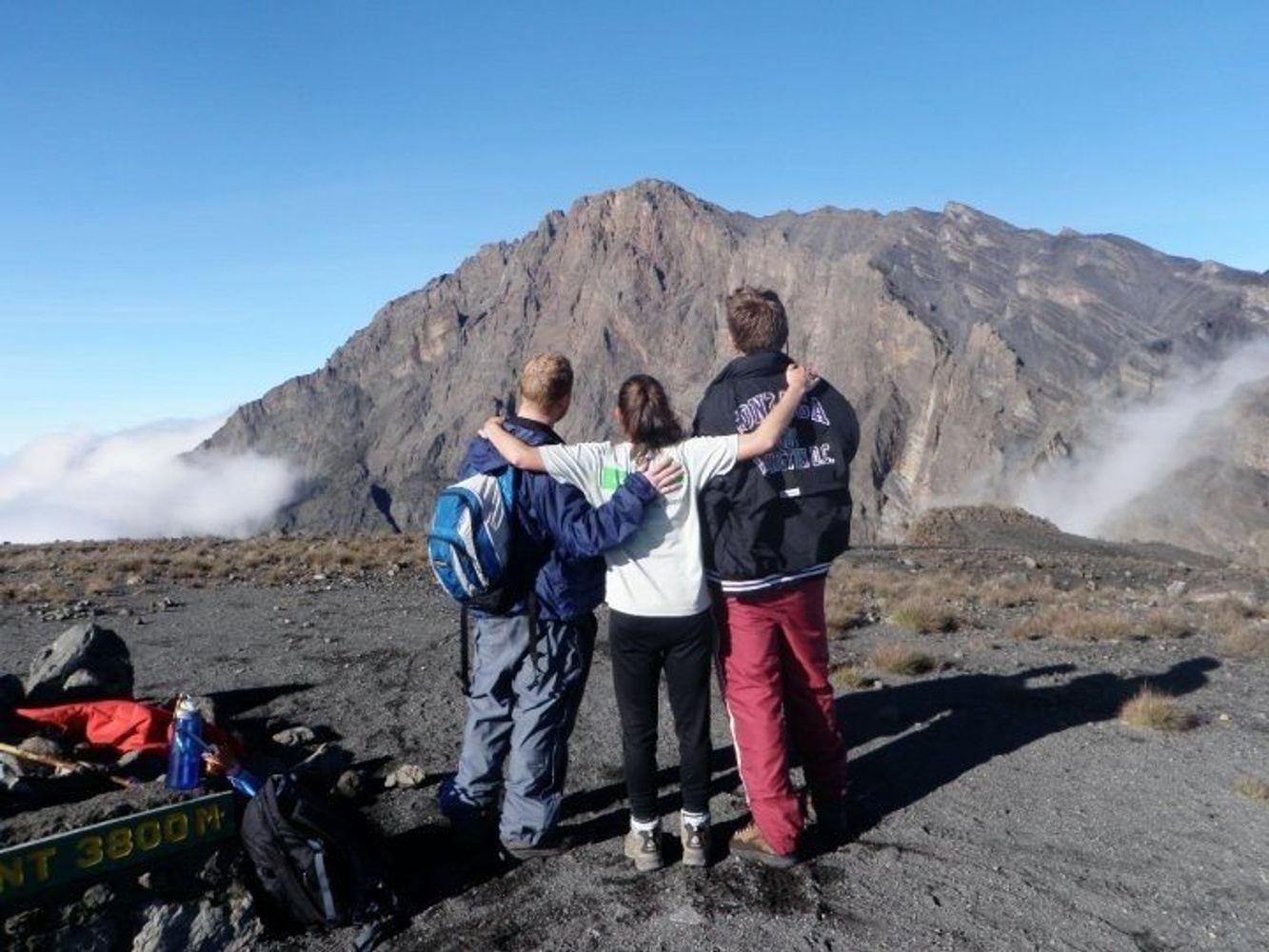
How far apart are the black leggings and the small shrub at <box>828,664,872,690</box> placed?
409cm

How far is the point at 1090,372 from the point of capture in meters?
189

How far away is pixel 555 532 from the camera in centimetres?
474

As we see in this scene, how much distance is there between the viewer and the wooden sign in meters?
3.68

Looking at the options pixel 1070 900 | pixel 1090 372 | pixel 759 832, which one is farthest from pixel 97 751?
pixel 1090 372

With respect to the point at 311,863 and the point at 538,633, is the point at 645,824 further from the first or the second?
the point at 311,863

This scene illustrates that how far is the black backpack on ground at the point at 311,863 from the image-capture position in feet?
13.8

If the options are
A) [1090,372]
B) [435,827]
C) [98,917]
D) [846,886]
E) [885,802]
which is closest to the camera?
[98,917]

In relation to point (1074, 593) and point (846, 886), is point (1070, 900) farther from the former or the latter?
point (1074, 593)

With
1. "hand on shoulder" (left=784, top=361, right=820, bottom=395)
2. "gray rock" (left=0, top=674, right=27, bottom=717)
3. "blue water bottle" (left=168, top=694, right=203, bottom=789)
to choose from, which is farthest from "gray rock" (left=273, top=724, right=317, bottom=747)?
"hand on shoulder" (left=784, top=361, right=820, bottom=395)

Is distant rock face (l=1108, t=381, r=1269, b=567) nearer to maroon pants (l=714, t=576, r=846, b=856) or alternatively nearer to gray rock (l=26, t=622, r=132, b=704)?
maroon pants (l=714, t=576, r=846, b=856)

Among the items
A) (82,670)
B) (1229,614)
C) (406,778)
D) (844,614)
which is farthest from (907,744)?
(1229,614)

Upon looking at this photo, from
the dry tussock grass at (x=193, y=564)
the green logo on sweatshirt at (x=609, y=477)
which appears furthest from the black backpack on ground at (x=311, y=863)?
the dry tussock grass at (x=193, y=564)

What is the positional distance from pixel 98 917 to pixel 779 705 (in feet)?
10.1

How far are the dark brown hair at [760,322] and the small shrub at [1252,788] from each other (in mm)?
4134
